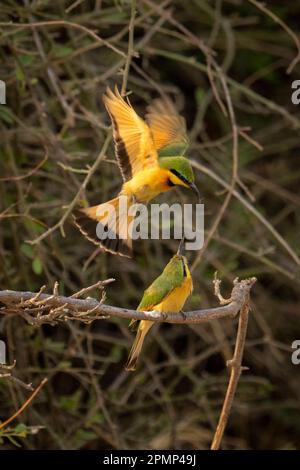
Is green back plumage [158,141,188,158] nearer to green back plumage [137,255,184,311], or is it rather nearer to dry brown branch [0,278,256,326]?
green back plumage [137,255,184,311]

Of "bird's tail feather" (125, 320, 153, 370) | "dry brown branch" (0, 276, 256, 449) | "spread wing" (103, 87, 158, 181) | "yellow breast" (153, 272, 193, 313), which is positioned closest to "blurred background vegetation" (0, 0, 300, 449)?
"spread wing" (103, 87, 158, 181)

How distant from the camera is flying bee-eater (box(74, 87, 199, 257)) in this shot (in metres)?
2.95

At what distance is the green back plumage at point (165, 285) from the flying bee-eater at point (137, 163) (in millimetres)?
144

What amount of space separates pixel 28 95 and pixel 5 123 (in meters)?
0.17

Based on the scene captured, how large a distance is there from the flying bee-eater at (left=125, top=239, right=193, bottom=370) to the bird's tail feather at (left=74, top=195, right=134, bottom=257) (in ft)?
0.50

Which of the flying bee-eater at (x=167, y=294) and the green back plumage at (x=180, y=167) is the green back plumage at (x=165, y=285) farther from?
the green back plumage at (x=180, y=167)

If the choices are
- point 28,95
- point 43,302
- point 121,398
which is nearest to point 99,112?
point 28,95

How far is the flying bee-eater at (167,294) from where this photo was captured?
296 centimetres

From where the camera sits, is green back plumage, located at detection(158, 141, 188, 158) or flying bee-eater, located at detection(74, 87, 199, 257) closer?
flying bee-eater, located at detection(74, 87, 199, 257)

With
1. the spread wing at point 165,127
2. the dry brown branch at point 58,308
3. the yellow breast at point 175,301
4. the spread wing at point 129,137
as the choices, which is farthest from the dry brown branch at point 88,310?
the spread wing at point 165,127

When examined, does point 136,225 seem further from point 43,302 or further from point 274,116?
point 274,116

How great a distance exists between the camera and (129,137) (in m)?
2.99

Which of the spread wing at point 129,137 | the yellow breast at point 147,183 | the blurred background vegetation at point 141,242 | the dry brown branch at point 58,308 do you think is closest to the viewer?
the dry brown branch at point 58,308

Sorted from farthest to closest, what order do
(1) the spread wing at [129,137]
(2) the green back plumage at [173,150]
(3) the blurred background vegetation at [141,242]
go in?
(3) the blurred background vegetation at [141,242], (2) the green back plumage at [173,150], (1) the spread wing at [129,137]
